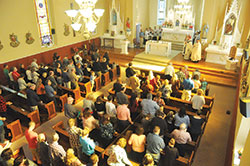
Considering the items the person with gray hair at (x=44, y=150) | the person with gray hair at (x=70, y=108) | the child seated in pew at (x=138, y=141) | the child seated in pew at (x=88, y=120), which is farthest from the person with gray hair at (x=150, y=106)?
the person with gray hair at (x=44, y=150)

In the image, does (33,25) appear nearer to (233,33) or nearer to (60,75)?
(60,75)

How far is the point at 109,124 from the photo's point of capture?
479 centimetres

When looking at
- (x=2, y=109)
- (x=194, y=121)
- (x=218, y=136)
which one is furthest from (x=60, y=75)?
(x=218, y=136)

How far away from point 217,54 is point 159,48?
357cm

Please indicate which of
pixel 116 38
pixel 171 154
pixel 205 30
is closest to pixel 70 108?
pixel 171 154

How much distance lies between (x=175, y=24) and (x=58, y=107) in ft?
39.5

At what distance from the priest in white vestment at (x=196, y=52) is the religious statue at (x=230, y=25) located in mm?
1814

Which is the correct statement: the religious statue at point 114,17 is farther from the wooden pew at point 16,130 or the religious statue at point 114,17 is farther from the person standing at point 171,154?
the person standing at point 171,154

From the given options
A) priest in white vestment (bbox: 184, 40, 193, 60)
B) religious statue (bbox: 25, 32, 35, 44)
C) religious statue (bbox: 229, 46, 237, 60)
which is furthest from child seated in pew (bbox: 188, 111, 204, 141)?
religious statue (bbox: 25, 32, 35, 44)

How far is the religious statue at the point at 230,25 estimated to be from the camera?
11227 mm

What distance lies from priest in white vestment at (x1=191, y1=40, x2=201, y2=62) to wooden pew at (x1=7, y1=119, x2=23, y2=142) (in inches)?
383

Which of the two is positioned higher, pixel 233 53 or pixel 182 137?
pixel 233 53

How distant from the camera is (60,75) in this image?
28.3 feet

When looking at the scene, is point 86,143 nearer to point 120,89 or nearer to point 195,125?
point 195,125
